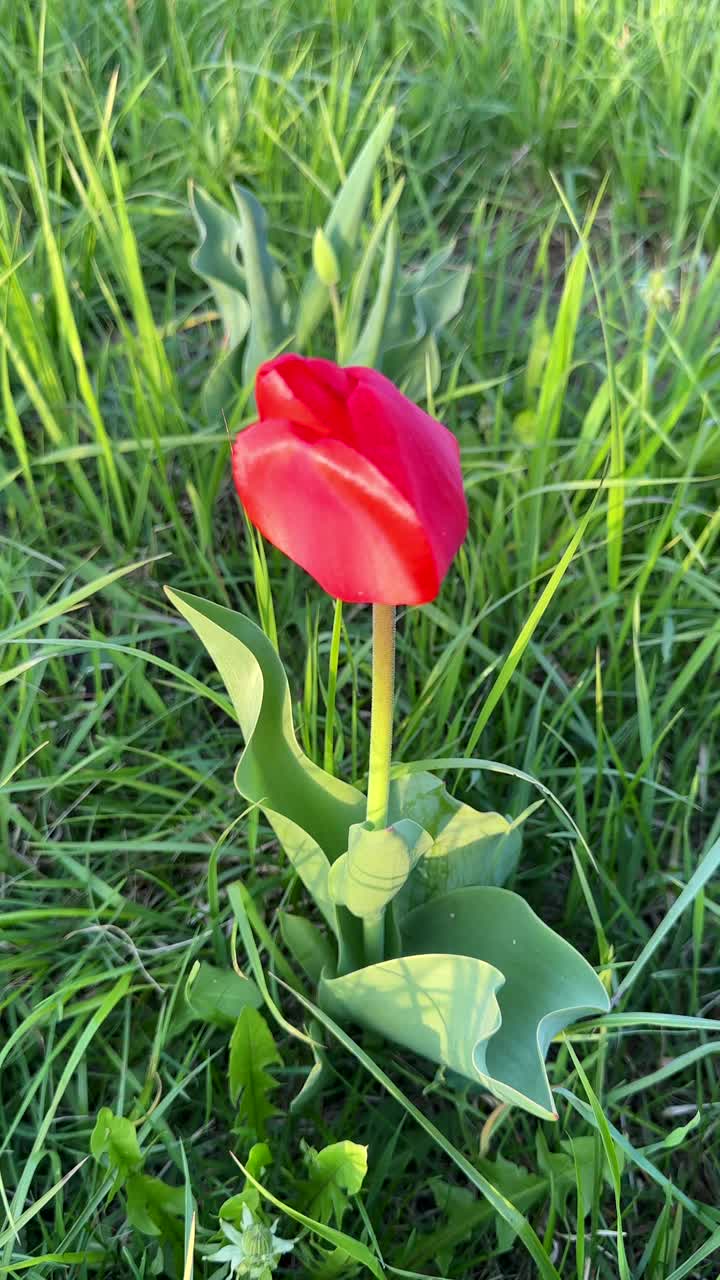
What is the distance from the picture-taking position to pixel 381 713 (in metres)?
0.67

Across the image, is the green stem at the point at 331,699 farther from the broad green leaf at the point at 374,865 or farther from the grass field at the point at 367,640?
the broad green leaf at the point at 374,865

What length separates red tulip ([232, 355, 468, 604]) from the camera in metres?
0.52

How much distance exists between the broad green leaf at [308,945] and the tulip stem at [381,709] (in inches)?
7.2

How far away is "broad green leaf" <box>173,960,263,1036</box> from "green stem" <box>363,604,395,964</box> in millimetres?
239

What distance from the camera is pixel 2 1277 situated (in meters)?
0.73

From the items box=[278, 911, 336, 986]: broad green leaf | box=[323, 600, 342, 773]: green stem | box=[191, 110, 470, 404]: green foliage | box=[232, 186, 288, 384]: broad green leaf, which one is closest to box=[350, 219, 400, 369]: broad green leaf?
box=[191, 110, 470, 404]: green foliage

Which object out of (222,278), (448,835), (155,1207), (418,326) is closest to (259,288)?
(222,278)

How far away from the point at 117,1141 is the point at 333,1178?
0.51 feet

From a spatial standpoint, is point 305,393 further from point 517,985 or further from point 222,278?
point 222,278

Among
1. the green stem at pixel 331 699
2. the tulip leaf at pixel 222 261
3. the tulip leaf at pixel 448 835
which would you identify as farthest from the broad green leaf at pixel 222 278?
the tulip leaf at pixel 448 835

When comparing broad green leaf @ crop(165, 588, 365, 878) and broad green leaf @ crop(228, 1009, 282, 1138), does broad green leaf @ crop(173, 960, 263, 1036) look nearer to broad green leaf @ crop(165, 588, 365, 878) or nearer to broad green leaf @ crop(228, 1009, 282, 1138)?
broad green leaf @ crop(228, 1009, 282, 1138)

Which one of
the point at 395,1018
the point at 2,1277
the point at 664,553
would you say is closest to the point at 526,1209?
the point at 395,1018

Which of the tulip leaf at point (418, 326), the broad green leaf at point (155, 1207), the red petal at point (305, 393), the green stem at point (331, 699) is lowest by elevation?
the broad green leaf at point (155, 1207)

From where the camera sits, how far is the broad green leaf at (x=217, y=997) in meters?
0.84
